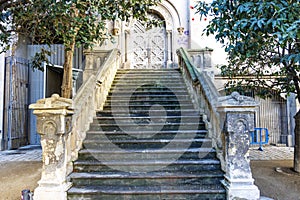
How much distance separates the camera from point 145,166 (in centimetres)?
406

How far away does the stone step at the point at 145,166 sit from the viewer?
4008 millimetres

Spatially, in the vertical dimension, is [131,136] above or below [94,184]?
above

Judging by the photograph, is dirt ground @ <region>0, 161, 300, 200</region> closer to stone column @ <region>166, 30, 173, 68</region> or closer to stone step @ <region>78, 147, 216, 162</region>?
stone step @ <region>78, 147, 216, 162</region>

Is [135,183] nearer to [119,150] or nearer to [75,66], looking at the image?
[119,150]

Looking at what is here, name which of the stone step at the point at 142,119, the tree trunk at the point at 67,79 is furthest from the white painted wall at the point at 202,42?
the tree trunk at the point at 67,79

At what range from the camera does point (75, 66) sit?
10445 mm

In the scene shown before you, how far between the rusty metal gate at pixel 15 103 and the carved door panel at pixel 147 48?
4.52 metres

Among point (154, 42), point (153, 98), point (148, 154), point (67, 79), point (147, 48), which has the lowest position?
point (148, 154)

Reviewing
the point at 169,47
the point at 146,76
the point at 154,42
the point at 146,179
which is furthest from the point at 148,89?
the point at 154,42

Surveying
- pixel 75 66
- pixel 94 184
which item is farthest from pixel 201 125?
pixel 75 66

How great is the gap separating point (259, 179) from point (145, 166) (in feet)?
8.04

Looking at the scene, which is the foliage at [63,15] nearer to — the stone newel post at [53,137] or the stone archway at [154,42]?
the stone newel post at [53,137]

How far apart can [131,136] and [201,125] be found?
1459 mm

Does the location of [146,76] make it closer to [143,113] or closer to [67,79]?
[143,113]
